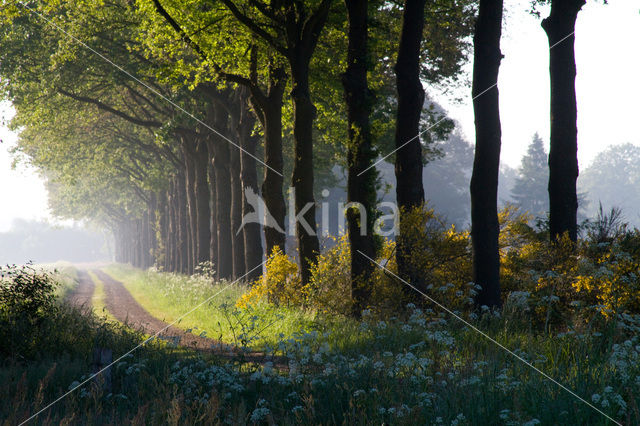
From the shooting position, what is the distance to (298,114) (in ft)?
53.0

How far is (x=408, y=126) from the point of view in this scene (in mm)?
13352

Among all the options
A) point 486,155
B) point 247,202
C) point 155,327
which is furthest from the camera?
point 247,202

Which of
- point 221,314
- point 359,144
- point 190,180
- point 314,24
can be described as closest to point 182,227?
point 190,180

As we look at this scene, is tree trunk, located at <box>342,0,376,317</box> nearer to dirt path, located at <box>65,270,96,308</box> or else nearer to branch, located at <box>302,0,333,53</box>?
branch, located at <box>302,0,333,53</box>

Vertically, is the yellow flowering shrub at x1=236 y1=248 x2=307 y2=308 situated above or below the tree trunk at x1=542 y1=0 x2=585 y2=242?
below

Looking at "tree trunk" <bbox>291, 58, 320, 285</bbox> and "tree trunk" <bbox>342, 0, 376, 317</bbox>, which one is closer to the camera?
"tree trunk" <bbox>342, 0, 376, 317</bbox>

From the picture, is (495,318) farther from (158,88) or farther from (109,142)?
(109,142)

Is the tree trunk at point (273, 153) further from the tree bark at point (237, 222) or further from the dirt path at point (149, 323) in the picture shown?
the tree bark at point (237, 222)

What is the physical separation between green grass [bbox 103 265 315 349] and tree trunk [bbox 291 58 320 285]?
193 cm

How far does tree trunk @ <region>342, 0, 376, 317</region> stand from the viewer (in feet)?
44.9

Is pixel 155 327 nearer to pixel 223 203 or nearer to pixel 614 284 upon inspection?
pixel 223 203

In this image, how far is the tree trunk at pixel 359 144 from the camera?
44.9 ft

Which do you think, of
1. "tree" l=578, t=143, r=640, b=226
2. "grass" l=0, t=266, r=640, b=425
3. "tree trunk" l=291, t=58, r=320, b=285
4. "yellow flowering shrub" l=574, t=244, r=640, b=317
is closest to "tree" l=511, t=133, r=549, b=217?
"tree" l=578, t=143, r=640, b=226

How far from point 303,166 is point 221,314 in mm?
4981
